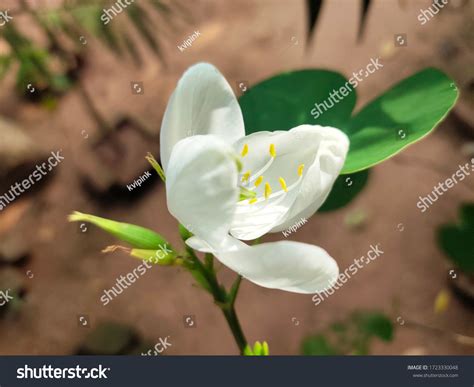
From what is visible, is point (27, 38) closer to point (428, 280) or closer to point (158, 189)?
point (158, 189)

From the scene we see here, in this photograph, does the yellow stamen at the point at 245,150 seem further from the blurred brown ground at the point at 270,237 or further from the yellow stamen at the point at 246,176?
the blurred brown ground at the point at 270,237

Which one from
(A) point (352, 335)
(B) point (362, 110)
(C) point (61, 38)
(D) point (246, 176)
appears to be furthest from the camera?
(C) point (61, 38)

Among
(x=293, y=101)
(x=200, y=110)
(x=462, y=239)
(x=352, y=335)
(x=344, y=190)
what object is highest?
(x=200, y=110)

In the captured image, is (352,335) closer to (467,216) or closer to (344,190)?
(467,216)

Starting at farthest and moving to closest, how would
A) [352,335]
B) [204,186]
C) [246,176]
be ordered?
[352,335] < [246,176] < [204,186]

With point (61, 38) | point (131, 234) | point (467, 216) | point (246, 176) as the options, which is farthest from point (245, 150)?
point (61, 38)

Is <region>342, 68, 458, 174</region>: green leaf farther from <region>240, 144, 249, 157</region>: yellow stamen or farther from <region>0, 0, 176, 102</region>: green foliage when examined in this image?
<region>0, 0, 176, 102</region>: green foliage
